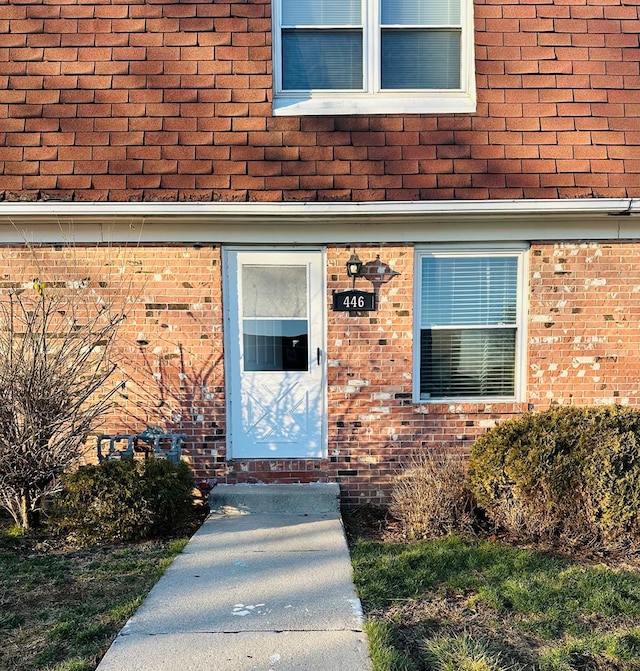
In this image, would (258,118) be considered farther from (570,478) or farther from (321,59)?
(570,478)

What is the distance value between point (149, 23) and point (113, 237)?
211 centimetres

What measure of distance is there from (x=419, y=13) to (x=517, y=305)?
313 cm

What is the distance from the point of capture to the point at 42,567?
400 cm

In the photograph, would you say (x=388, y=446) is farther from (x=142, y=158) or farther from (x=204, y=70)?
(x=204, y=70)

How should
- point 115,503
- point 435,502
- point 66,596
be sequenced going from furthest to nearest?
point 435,502, point 115,503, point 66,596

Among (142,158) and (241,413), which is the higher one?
(142,158)

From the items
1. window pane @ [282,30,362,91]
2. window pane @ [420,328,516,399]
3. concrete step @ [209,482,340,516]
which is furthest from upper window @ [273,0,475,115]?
concrete step @ [209,482,340,516]

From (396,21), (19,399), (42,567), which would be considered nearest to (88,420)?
(19,399)

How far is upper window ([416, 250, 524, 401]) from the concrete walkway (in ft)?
5.94

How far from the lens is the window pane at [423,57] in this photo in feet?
17.8

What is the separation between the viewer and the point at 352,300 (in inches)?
206

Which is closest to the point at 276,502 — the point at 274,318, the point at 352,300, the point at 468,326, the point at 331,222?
the point at 274,318

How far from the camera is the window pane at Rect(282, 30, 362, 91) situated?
540cm

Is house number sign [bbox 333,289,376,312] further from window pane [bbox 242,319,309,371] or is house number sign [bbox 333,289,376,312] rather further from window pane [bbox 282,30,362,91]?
window pane [bbox 282,30,362,91]
